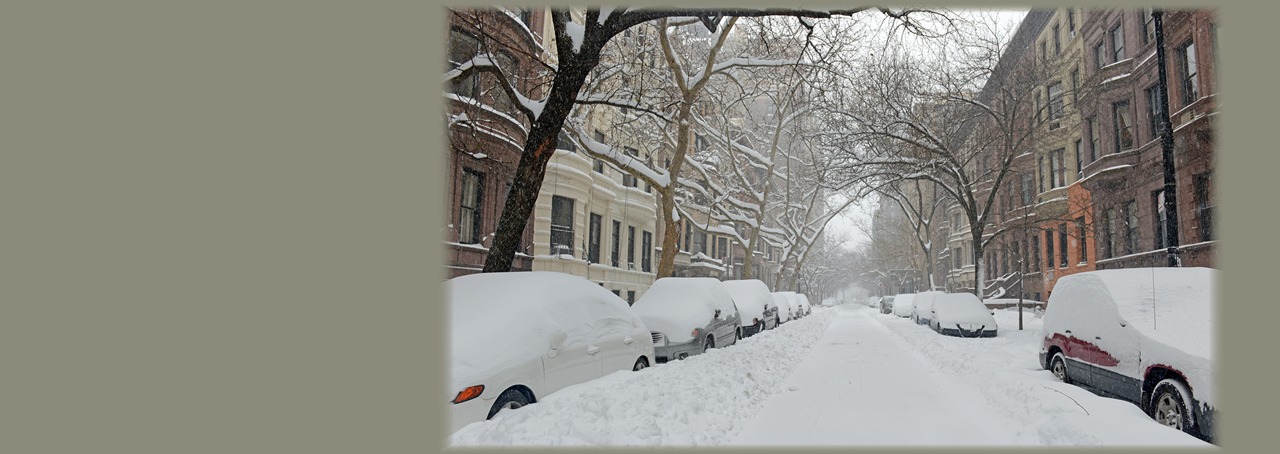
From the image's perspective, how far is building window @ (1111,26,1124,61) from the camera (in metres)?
21.8

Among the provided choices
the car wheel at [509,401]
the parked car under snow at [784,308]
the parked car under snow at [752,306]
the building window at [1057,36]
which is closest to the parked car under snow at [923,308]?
the parked car under snow at [784,308]

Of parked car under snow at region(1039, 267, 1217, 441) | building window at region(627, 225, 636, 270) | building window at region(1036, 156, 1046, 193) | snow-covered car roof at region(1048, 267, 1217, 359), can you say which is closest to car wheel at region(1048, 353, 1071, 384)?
parked car under snow at region(1039, 267, 1217, 441)

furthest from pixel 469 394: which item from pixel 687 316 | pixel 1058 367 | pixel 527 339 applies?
pixel 1058 367

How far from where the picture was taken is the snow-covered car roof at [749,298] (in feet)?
56.5

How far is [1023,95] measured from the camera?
16406mm

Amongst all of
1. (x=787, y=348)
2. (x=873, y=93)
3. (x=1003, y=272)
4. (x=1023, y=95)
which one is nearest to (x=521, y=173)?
(x=787, y=348)

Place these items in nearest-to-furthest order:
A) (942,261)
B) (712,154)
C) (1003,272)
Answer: (712,154) < (1003,272) < (942,261)

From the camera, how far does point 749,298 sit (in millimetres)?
18406

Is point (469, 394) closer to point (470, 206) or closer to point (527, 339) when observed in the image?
point (527, 339)

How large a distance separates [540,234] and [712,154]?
1095 cm

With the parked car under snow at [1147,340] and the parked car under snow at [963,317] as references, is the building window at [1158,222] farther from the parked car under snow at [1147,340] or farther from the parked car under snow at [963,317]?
the parked car under snow at [1147,340]

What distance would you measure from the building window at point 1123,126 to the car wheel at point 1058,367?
17525 millimetres

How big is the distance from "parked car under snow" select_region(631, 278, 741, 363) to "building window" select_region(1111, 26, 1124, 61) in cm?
1834

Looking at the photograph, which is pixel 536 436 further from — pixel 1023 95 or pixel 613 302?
pixel 1023 95
